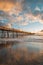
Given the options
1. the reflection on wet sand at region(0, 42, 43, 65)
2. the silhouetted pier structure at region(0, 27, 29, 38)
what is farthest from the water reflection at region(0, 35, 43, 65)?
the silhouetted pier structure at region(0, 27, 29, 38)

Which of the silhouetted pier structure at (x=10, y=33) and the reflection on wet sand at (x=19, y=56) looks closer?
the reflection on wet sand at (x=19, y=56)

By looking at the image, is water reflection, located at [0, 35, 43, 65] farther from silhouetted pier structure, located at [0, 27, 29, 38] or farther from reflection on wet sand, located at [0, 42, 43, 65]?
silhouetted pier structure, located at [0, 27, 29, 38]

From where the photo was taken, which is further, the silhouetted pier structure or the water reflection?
the silhouetted pier structure

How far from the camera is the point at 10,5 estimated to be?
250 cm

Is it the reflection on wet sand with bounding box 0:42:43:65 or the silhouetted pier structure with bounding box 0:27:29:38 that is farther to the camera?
the silhouetted pier structure with bounding box 0:27:29:38

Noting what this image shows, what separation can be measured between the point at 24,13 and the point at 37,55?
31.6 inches

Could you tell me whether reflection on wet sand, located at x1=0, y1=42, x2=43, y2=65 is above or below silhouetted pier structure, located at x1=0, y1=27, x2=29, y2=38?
below

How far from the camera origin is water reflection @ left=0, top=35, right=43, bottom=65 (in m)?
2.27

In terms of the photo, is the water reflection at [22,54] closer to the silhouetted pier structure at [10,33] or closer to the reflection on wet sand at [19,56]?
the reflection on wet sand at [19,56]

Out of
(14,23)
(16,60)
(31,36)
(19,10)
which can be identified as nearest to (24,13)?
(19,10)

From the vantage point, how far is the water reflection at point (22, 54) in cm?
227

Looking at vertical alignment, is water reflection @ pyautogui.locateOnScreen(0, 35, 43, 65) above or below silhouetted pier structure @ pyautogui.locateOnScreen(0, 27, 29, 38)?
below

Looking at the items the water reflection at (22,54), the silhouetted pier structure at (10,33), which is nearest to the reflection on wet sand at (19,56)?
the water reflection at (22,54)

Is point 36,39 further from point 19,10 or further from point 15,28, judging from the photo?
point 19,10
